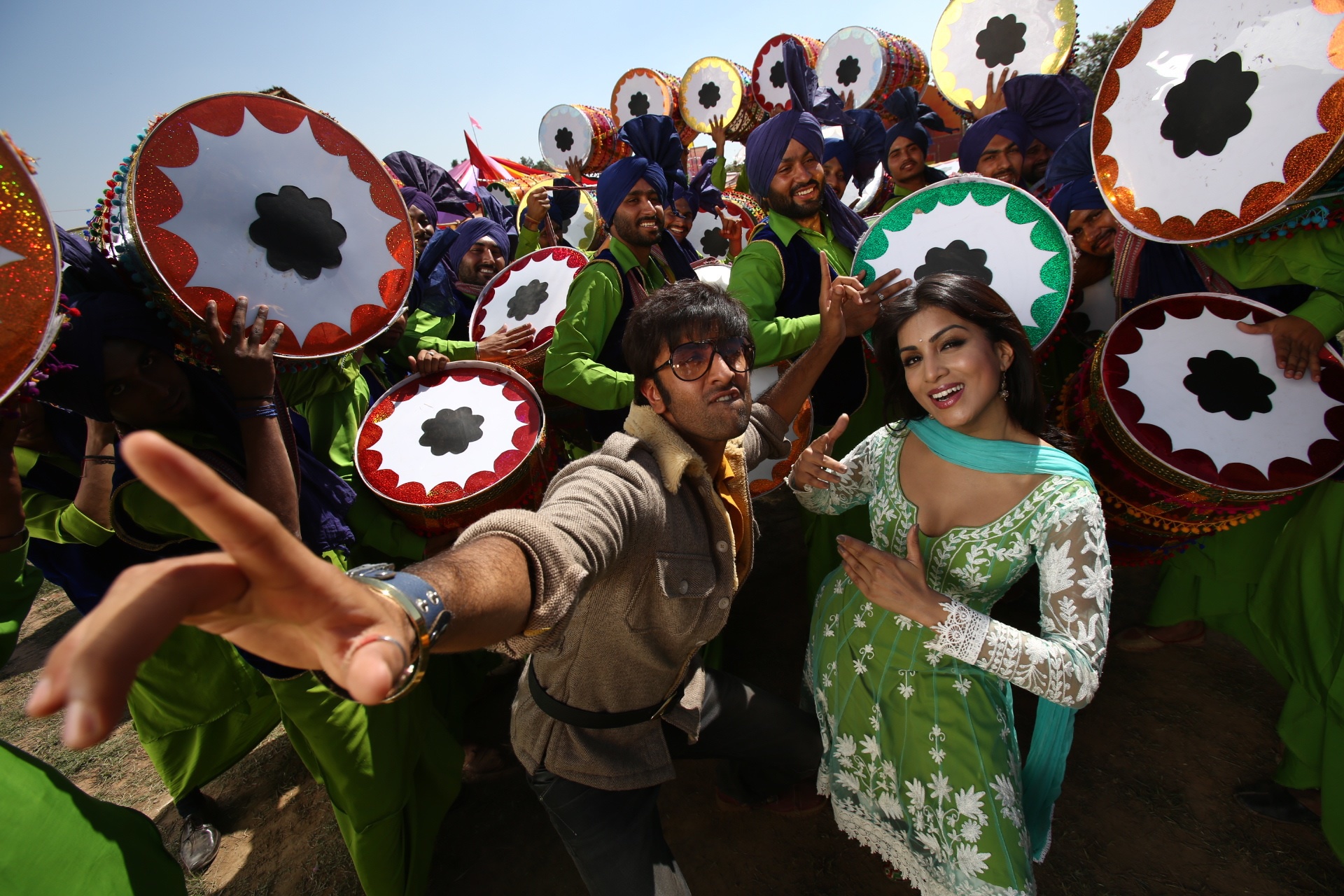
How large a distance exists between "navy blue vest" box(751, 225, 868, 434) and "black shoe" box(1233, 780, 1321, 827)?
199 centimetres

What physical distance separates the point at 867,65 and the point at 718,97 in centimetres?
192

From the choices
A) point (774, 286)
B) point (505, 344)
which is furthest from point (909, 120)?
point (505, 344)

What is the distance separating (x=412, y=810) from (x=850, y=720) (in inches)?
61.7

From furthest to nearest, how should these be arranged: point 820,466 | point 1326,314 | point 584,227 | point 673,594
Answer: point 584,227 → point 820,466 → point 1326,314 → point 673,594

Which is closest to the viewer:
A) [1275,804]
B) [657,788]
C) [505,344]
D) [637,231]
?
[657,788]

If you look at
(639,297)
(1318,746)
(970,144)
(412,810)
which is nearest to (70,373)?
(412,810)

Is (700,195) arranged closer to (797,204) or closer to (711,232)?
(711,232)

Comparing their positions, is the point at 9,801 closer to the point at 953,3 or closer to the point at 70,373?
the point at 70,373

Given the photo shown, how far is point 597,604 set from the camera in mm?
1424

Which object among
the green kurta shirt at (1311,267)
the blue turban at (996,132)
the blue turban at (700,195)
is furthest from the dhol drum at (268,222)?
the blue turban at (700,195)

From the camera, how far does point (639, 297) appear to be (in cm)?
266

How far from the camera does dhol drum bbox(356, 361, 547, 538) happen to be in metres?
2.22

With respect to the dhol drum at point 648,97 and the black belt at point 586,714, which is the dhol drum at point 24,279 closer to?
the black belt at point 586,714

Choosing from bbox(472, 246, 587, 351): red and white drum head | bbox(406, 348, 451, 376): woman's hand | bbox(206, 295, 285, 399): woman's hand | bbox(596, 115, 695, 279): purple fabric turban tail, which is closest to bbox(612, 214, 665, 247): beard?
bbox(596, 115, 695, 279): purple fabric turban tail
